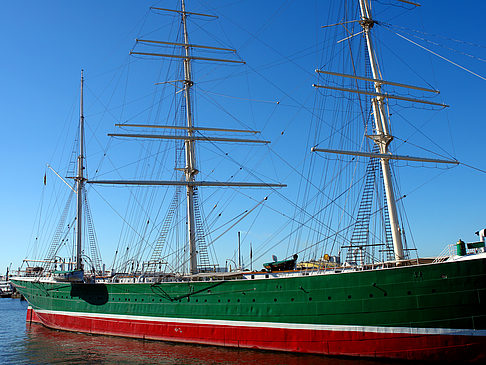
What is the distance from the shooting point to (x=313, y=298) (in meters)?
18.2

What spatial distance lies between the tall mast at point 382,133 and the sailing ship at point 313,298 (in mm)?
54

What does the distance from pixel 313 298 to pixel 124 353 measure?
10301mm

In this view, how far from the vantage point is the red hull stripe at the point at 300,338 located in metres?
15.5

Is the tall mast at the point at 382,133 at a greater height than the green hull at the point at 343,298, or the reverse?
the tall mast at the point at 382,133

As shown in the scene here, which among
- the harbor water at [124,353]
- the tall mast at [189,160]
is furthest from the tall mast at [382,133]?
the tall mast at [189,160]

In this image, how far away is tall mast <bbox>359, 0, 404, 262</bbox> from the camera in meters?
19.1

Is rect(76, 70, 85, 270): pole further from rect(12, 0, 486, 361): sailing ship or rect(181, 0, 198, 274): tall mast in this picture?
rect(181, 0, 198, 274): tall mast

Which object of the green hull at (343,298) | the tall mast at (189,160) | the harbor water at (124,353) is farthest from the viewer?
the tall mast at (189,160)

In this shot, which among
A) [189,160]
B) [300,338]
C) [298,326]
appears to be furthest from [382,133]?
[189,160]

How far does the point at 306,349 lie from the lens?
18156mm

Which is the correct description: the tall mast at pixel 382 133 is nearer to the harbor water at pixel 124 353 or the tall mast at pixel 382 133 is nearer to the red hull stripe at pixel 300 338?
the red hull stripe at pixel 300 338

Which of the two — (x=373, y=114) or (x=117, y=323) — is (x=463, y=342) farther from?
(x=117, y=323)

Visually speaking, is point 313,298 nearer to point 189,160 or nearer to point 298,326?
point 298,326

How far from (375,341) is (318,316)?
2582 mm
